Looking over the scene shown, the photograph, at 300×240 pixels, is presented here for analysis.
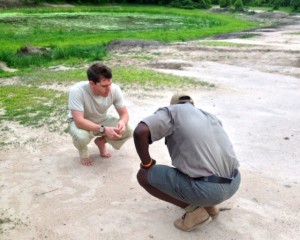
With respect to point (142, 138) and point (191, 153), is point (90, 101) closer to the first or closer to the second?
point (142, 138)

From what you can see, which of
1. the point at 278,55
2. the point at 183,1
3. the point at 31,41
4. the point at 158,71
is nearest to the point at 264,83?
the point at 158,71

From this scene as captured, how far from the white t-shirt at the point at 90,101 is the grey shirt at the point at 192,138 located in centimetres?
160

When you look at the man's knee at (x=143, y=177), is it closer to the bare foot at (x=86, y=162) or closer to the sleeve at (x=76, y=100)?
the sleeve at (x=76, y=100)

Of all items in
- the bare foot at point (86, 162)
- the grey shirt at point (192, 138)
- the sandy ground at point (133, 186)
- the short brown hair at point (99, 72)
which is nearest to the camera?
the grey shirt at point (192, 138)

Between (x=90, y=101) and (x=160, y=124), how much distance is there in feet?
5.73

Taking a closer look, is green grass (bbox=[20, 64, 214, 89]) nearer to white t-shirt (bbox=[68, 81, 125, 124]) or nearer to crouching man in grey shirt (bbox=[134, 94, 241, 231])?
white t-shirt (bbox=[68, 81, 125, 124])

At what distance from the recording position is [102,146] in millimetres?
5223

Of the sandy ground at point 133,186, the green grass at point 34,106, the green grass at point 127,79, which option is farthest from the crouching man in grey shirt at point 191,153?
the green grass at point 127,79

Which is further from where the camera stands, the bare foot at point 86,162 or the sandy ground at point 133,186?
the bare foot at point 86,162

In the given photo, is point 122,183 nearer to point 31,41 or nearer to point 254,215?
point 254,215

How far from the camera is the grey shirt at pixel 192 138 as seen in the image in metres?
3.18

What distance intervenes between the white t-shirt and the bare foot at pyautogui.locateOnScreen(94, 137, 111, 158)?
10.5 inches

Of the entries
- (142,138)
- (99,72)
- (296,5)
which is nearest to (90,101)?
(99,72)

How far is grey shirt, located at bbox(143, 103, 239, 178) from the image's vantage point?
318cm
